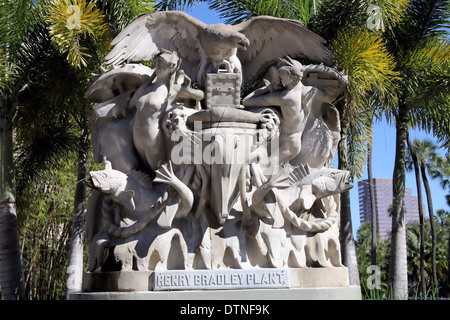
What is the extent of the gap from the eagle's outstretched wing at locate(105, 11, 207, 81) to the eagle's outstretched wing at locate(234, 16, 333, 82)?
0.64 metres

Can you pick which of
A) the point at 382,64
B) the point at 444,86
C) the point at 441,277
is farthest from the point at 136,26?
the point at 441,277

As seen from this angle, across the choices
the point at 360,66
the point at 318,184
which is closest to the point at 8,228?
the point at 318,184

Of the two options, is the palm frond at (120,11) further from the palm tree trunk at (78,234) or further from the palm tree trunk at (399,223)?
the palm tree trunk at (399,223)

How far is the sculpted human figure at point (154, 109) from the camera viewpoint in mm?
6461

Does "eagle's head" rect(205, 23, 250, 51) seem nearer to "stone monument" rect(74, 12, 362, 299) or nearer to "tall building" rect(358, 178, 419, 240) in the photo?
"stone monument" rect(74, 12, 362, 299)

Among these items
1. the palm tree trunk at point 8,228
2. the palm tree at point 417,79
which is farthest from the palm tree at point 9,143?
the palm tree at point 417,79

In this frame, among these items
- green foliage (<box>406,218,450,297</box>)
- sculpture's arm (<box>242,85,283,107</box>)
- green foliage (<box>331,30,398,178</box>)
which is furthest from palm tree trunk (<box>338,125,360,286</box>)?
green foliage (<box>406,218,450,297</box>)

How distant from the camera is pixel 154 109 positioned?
6.46 m

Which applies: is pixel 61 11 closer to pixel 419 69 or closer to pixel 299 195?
pixel 299 195

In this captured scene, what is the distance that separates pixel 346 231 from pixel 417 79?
365cm

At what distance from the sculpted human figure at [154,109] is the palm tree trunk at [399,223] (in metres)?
7.20

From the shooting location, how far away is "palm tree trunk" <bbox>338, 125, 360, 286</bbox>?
11.1 meters

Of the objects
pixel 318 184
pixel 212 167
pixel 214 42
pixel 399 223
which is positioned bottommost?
pixel 318 184

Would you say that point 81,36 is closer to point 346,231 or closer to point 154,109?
point 154,109
